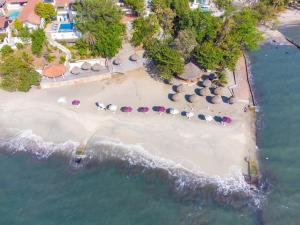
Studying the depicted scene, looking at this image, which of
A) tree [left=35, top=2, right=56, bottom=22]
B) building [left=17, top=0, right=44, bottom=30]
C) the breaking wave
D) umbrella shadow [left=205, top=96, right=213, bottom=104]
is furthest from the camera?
tree [left=35, top=2, right=56, bottom=22]

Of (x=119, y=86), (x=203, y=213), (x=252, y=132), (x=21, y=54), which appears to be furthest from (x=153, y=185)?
(x=21, y=54)

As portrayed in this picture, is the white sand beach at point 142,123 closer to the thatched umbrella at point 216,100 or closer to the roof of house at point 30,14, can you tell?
the thatched umbrella at point 216,100

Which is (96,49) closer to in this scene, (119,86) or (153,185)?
(119,86)

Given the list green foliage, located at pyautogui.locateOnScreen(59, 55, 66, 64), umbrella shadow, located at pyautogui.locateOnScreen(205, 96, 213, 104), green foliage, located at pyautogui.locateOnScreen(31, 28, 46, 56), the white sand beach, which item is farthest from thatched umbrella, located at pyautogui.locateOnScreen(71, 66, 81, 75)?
umbrella shadow, located at pyautogui.locateOnScreen(205, 96, 213, 104)

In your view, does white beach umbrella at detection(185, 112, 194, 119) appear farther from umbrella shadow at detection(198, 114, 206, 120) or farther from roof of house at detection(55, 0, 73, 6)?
roof of house at detection(55, 0, 73, 6)

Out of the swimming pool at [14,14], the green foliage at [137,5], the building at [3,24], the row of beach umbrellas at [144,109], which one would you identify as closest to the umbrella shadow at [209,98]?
the row of beach umbrellas at [144,109]

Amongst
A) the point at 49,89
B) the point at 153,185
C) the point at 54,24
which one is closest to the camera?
the point at 153,185
